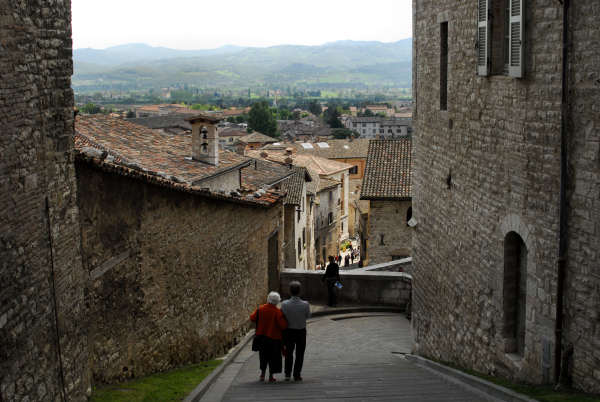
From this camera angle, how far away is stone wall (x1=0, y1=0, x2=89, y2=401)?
6.77 metres

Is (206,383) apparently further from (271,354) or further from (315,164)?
(315,164)

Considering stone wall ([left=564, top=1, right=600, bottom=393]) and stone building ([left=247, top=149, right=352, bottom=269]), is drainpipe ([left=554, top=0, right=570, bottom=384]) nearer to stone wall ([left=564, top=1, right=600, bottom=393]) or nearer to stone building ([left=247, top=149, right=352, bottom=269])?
stone wall ([left=564, top=1, right=600, bottom=393])

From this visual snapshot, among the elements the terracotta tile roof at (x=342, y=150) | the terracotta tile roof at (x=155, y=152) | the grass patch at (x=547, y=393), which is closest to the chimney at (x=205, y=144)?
the terracotta tile roof at (x=155, y=152)

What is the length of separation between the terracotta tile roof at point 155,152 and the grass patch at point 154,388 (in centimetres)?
315

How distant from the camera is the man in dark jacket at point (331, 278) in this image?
19.9 metres

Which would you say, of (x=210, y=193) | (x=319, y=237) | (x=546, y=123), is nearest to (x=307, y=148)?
(x=319, y=237)

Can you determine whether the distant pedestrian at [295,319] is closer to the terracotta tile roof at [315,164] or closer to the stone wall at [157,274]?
the stone wall at [157,274]

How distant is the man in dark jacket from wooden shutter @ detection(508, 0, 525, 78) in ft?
36.4

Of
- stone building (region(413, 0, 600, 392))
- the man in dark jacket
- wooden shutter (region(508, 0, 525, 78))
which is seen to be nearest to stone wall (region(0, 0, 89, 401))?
wooden shutter (region(508, 0, 525, 78))

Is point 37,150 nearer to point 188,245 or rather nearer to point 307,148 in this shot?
point 188,245

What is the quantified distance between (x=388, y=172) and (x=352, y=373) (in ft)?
81.6

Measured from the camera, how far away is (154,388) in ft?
35.0

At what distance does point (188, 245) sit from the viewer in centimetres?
1409

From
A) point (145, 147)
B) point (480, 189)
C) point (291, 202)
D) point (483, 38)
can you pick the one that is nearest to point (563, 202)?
point (480, 189)
